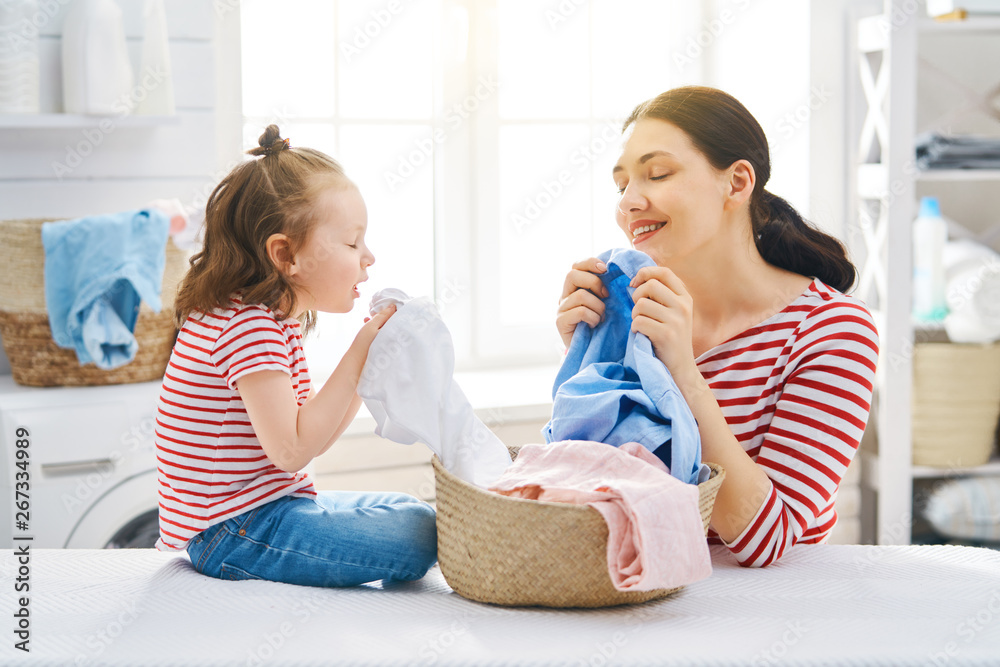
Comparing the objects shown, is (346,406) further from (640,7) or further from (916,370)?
(640,7)

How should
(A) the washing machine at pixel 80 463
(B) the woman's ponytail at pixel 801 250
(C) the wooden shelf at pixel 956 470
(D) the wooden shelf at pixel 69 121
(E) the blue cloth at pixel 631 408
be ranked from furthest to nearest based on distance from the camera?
1. (C) the wooden shelf at pixel 956 470
2. (D) the wooden shelf at pixel 69 121
3. (A) the washing machine at pixel 80 463
4. (B) the woman's ponytail at pixel 801 250
5. (E) the blue cloth at pixel 631 408

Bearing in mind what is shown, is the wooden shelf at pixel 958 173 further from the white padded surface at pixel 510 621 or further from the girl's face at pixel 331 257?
the girl's face at pixel 331 257

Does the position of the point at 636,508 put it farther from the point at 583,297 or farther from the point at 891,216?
the point at 891,216

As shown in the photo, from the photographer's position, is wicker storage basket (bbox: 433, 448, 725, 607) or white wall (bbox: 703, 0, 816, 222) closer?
wicker storage basket (bbox: 433, 448, 725, 607)

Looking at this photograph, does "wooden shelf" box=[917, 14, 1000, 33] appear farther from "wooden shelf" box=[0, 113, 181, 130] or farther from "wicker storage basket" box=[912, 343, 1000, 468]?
"wooden shelf" box=[0, 113, 181, 130]

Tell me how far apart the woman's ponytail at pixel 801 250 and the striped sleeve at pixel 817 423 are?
18 cm

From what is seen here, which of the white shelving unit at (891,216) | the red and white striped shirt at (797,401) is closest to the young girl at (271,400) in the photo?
the red and white striped shirt at (797,401)

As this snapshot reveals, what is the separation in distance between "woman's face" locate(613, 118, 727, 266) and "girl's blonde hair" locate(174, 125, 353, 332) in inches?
16.2

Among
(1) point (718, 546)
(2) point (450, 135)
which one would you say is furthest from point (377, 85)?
(1) point (718, 546)

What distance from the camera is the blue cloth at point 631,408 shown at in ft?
3.05

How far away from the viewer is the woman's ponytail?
1.39m

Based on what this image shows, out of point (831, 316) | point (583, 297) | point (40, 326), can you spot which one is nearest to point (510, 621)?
point (583, 297)

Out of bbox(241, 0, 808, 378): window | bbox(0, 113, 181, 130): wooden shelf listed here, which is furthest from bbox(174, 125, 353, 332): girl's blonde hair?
bbox(241, 0, 808, 378): window

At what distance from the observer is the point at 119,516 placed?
1.93 meters
